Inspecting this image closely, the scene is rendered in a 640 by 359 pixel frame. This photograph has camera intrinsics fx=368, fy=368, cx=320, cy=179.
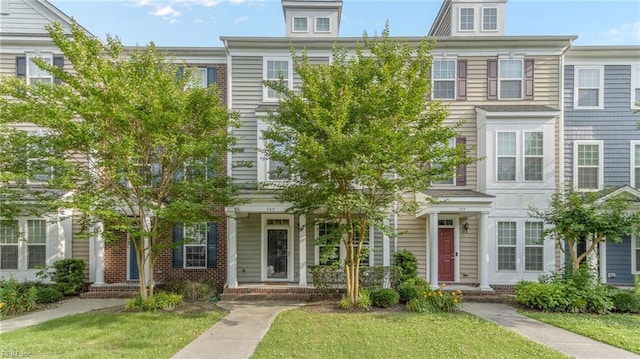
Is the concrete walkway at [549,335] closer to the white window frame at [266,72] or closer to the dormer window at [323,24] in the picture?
the white window frame at [266,72]

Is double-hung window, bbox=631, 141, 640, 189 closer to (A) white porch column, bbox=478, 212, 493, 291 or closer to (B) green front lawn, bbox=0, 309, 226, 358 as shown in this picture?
(A) white porch column, bbox=478, 212, 493, 291

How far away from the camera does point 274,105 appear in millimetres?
12930

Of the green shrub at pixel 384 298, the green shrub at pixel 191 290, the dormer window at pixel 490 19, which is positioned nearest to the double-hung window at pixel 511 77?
the dormer window at pixel 490 19

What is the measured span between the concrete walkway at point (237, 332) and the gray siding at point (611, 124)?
1152 centimetres

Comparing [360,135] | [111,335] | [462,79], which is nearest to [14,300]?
[111,335]

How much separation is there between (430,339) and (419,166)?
4.47 metres

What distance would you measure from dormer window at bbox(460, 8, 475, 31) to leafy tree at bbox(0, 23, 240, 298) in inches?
392

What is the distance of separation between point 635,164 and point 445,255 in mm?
7574

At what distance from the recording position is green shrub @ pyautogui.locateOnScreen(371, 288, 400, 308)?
10039mm

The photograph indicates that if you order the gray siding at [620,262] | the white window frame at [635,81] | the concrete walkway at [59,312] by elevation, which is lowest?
the concrete walkway at [59,312]

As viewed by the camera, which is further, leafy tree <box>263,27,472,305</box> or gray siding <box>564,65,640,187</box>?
gray siding <box>564,65,640,187</box>

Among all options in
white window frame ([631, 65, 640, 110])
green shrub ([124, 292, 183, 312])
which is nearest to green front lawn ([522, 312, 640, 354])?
white window frame ([631, 65, 640, 110])

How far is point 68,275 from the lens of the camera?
12.2 m

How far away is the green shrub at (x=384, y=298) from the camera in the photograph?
10.0 metres
